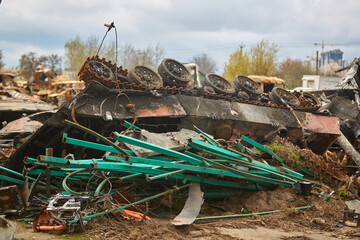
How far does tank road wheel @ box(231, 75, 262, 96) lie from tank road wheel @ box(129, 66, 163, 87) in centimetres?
284

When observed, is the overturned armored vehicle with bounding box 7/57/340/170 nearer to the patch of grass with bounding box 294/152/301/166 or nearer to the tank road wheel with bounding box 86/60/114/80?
the tank road wheel with bounding box 86/60/114/80

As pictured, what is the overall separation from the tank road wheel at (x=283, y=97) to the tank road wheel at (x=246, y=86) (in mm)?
467

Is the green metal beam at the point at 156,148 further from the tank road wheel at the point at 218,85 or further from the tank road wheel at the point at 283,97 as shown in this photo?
the tank road wheel at the point at 283,97

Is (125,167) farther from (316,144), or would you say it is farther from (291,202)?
(316,144)

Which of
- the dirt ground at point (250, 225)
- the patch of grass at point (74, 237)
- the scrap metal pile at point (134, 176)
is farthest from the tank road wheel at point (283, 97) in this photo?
the patch of grass at point (74, 237)

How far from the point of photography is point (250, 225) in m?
6.04

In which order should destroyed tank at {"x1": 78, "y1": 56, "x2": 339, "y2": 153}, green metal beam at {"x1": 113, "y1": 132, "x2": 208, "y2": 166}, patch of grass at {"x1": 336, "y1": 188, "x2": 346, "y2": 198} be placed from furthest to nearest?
destroyed tank at {"x1": 78, "y1": 56, "x2": 339, "y2": 153} < patch of grass at {"x1": 336, "y1": 188, "x2": 346, "y2": 198} < green metal beam at {"x1": 113, "y1": 132, "x2": 208, "y2": 166}

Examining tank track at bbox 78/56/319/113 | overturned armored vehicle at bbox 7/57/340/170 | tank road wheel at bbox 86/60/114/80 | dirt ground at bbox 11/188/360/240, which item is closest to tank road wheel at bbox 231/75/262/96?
overturned armored vehicle at bbox 7/57/340/170

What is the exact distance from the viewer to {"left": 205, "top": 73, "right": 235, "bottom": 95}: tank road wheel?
36.6 feet

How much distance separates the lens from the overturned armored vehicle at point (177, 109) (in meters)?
8.41

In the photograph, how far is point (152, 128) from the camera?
Answer: 9367 mm

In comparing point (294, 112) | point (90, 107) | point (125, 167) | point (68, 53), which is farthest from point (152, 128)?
point (68, 53)

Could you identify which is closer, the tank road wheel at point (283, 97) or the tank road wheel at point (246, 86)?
the tank road wheel at point (246, 86)

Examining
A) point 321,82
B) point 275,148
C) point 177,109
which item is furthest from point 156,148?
point 321,82
